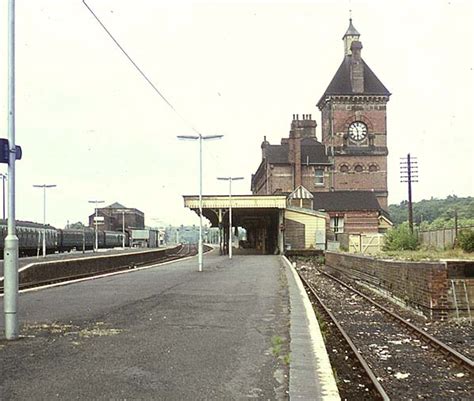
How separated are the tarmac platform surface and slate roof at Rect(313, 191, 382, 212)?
5871 centimetres

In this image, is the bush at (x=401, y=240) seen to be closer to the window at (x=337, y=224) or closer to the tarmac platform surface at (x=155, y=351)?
the tarmac platform surface at (x=155, y=351)

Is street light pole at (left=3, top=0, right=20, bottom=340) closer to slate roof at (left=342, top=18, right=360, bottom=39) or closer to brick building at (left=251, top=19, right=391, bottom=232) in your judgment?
brick building at (left=251, top=19, right=391, bottom=232)

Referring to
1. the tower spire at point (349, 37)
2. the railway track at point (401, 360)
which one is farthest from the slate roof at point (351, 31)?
the railway track at point (401, 360)

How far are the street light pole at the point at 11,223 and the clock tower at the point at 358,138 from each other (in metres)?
72.8

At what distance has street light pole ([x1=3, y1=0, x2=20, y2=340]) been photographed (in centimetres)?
876

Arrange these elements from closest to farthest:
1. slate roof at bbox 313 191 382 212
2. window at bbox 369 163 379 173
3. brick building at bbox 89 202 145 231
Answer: slate roof at bbox 313 191 382 212, window at bbox 369 163 379 173, brick building at bbox 89 202 145 231

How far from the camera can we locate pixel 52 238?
62.5 metres

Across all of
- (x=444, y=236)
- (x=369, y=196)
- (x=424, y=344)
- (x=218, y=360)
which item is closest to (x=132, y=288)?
(x=424, y=344)

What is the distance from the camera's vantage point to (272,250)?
2793 inches

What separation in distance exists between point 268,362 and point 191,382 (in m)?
1.37

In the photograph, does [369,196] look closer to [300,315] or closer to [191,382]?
[300,315]

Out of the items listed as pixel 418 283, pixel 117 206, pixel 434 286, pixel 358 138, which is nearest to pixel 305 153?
pixel 358 138

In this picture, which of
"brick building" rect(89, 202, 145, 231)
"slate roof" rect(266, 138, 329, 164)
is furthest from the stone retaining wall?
"brick building" rect(89, 202, 145, 231)

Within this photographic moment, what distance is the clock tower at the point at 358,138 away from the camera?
79.9 metres
